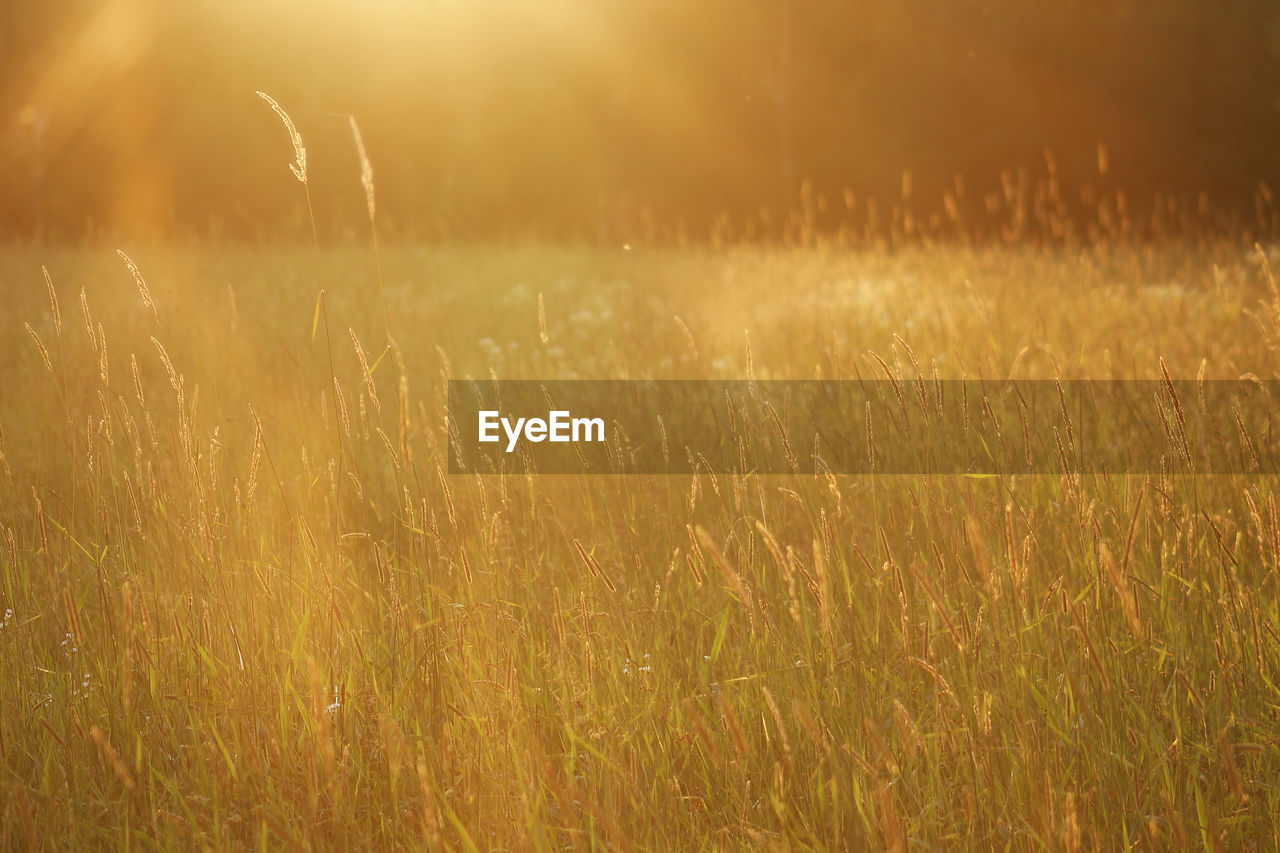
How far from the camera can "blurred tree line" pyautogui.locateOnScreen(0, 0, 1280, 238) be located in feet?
49.4

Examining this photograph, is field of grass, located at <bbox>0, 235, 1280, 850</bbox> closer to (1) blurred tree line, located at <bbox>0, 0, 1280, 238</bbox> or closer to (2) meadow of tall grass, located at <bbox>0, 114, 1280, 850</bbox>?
(2) meadow of tall grass, located at <bbox>0, 114, 1280, 850</bbox>

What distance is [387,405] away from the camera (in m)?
3.85

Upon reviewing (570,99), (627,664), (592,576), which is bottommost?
(627,664)

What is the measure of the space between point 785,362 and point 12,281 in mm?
6254

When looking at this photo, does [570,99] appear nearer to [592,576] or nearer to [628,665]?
[592,576]

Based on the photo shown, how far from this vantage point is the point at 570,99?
16.5m

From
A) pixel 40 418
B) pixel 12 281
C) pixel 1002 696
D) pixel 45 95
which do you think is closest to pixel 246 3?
pixel 45 95

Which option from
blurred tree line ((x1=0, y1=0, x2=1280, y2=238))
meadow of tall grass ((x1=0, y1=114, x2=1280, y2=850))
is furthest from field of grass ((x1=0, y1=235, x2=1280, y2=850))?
blurred tree line ((x1=0, y1=0, x2=1280, y2=238))

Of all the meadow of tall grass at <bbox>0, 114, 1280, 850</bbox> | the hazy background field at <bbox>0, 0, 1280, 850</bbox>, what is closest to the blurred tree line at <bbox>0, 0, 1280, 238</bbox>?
the hazy background field at <bbox>0, 0, 1280, 850</bbox>

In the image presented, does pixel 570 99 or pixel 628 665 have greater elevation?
pixel 570 99

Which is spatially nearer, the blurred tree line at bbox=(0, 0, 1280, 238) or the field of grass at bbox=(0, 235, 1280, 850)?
the field of grass at bbox=(0, 235, 1280, 850)

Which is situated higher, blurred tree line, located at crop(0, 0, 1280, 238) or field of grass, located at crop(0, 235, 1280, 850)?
blurred tree line, located at crop(0, 0, 1280, 238)

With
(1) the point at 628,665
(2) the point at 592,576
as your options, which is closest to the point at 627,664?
(1) the point at 628,665

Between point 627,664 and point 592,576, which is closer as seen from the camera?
point 627,664
